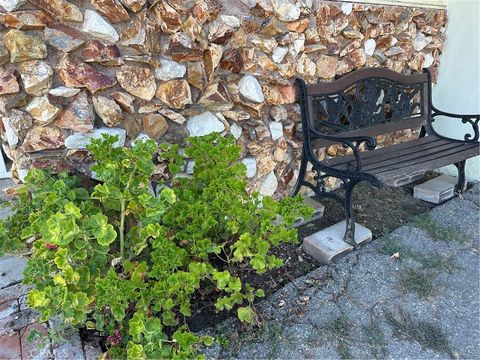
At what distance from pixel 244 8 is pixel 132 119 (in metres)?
0.82

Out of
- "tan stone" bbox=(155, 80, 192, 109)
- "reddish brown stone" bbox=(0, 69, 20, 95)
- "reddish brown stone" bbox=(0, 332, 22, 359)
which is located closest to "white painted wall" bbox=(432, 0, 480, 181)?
"tan stone" bbox=(155, 80, 192, 109)

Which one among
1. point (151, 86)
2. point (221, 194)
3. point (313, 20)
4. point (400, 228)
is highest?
point (313, 20)

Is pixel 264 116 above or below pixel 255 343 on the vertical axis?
above

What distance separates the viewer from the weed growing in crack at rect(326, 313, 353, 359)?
58.2 inches

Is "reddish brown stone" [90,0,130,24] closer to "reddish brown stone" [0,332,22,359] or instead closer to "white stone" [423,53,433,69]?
"reddish brown stone" [0,332,22,359]

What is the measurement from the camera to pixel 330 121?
7.64ft

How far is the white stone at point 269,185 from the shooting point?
2291 mm

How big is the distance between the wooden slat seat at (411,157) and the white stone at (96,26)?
141 cm

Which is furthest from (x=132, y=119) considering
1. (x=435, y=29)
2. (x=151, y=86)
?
(x=435, y=29)

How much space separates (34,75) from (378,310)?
1780 mm

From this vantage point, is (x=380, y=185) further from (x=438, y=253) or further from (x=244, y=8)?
(x=244, y=8)

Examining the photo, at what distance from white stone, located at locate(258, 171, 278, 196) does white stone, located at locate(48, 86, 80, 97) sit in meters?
1.16

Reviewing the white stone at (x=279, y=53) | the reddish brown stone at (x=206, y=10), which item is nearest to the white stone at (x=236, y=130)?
the white stone at (x=279, y=53)

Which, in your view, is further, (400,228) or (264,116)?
(400,228)
